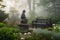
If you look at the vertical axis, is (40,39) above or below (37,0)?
below

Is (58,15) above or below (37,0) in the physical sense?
below

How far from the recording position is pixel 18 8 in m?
22.9

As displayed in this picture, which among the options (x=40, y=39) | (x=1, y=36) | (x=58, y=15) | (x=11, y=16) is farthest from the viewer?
(x=11, y=16)

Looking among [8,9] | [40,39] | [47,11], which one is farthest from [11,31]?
[8,9]

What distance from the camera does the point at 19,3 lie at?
2353 cm

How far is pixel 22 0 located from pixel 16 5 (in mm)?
877

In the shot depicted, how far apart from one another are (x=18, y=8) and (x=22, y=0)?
1147 millimetres

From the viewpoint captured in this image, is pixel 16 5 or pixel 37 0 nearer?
pixel 37 0

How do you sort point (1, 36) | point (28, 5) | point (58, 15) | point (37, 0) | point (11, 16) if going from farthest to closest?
point (28, 5)
point (37, 0)
point (11, 16)
point (58, 15)
point (1, 36)

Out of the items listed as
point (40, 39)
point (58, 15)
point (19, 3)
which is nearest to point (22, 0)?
point (19, 3)

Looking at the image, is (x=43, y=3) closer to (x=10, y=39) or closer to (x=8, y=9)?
(x=8, y=9)

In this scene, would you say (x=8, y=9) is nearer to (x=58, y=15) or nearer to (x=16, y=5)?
(x=16, y=5)

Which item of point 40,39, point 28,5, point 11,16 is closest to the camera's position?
point 40,39

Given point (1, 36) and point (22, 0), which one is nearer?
point (1, 36)
